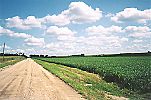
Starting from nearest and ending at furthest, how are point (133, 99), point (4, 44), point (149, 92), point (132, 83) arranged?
point (133, 99) → point (149, 92) → point (132, 83) → point (4, 44)

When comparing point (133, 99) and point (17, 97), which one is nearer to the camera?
point (17, 97)

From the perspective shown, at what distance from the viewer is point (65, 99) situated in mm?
13516

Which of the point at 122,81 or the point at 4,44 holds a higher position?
the point at 4,44

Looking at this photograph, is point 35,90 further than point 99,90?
No

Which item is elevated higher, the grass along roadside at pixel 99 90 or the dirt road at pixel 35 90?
the dirt road at pixel 35 90

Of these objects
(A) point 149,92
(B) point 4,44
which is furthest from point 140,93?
(B) point 4,44

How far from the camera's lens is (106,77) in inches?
1125

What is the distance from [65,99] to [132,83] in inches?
333

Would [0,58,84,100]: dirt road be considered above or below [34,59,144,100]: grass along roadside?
above

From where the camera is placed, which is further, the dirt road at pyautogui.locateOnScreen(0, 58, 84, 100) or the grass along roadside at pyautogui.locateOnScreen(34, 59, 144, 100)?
the grass along roadside at pyautogui.locateOnScreen(34, 59, 144, 100)

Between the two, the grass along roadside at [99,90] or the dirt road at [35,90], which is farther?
the grass along roadside at [99,90]

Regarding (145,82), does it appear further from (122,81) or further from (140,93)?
(122,81)

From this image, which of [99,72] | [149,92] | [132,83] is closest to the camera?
[149,92]

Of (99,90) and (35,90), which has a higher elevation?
(35,90)
